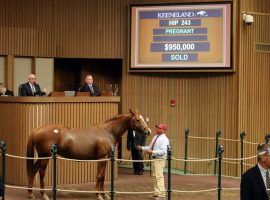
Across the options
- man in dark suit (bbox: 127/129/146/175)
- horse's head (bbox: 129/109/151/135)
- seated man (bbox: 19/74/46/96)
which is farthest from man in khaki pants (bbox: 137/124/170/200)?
man in dark suit (bbox: 127/129/146/175)

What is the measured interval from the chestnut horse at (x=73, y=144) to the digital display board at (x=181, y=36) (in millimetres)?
7683

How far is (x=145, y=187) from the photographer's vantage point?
1898 centimetres

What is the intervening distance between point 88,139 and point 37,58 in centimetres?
825

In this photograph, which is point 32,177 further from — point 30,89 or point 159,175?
point 30,89

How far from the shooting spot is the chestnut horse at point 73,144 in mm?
16766

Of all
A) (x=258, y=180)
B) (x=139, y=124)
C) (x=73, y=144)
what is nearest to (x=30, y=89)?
(x=73, y=144)

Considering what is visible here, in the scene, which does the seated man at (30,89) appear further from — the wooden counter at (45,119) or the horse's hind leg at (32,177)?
the horse's hind leg at (32,177)

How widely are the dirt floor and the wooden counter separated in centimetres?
47

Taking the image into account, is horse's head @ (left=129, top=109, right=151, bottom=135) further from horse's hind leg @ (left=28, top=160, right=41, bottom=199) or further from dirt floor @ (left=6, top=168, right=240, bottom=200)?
horse's hind leg @ (left=28, top=160, right=41, bottom=199)

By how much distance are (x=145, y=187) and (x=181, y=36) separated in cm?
715

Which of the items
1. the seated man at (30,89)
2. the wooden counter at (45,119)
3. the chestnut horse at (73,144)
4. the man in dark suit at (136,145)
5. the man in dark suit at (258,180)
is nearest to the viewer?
the man in dark suit at (258,180)

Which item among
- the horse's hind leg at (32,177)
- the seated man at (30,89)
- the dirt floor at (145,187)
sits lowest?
the dirt floor at (145,187)

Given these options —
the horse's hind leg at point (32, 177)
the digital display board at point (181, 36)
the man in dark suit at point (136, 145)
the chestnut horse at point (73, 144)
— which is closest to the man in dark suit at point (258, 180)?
the chestnut horse at point (73, 144)

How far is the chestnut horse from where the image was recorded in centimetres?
1677
